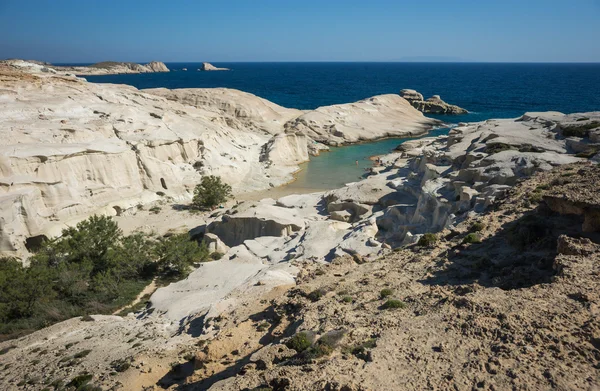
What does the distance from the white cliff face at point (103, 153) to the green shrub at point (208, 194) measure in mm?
2581

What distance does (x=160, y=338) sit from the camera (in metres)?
16.1

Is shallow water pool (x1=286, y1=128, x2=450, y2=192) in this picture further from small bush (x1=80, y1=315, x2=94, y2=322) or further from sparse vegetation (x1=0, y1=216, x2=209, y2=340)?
small bush (x1=80, y1=315, x2=94, y2=322)

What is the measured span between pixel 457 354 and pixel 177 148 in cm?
3841

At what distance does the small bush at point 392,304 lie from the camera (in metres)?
12.9

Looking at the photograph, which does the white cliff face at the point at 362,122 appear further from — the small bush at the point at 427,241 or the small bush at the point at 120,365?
the small bush at the point at 120,365

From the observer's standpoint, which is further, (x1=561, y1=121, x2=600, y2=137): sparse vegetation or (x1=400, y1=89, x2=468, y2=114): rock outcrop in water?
(x1=400, y1=89, x2=468, y2=114): rock outcrop in water

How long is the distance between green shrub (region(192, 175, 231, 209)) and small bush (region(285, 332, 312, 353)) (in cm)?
2740

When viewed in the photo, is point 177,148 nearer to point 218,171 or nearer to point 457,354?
point 218,171

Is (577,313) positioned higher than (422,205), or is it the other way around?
(577,313)

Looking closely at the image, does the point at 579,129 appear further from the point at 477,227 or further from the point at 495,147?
the point at 477,227

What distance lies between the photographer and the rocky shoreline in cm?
996

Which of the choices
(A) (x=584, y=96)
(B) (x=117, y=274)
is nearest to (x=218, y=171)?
(B) (x=117, y=274)

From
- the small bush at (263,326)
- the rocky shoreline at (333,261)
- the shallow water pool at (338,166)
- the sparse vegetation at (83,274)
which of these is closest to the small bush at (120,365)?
the rocky shoreline at (333,261)

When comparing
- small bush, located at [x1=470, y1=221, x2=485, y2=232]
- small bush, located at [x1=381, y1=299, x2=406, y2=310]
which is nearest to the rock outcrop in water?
small bush, located at [x1=470, y1=221, x2=485, y2=232]
